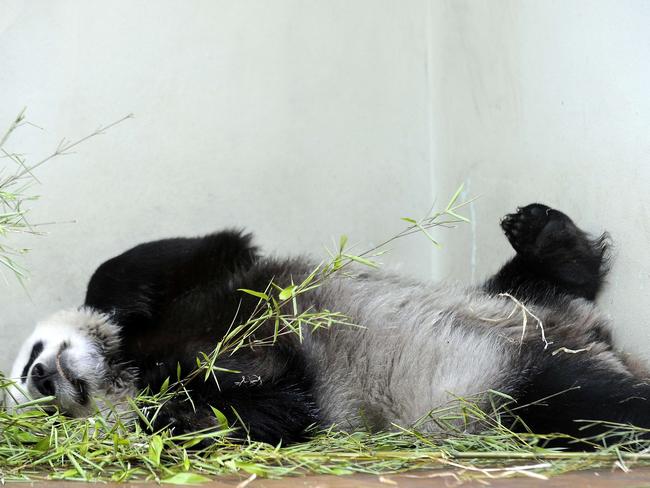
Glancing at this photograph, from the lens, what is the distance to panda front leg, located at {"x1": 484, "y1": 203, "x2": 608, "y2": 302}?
3.23 meters

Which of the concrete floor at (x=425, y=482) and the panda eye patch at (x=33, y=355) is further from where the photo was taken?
the panda eye patch at (x=33, y=355)

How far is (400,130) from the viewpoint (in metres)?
4.11

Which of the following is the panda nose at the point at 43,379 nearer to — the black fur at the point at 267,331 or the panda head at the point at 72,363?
the panda head at the point at 72,363

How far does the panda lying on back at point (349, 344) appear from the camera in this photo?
262cm

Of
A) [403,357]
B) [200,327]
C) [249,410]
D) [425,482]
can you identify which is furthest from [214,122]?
[425,482]

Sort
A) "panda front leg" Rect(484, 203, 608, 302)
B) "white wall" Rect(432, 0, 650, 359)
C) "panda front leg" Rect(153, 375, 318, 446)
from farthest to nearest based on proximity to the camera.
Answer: "panda front leg" Rect(484, 203, 608, 302) < "white wall" Rect(432, 0, 650, 359) < "panda front leg" Rect(153, 375, 318, 446)

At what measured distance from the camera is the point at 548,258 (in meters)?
3.39

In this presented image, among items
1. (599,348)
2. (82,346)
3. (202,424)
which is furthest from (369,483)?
(82,346)

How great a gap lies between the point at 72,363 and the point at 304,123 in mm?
1619

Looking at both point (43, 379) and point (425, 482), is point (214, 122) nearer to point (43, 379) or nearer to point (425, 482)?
point (43, 379)

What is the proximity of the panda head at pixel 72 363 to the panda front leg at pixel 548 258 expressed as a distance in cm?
164

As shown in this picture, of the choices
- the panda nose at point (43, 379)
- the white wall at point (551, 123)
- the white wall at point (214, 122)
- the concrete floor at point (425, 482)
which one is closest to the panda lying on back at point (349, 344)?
the panda nose at point (43, 379)

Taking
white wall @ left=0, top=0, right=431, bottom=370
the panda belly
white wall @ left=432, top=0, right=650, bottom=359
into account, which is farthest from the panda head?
white wall @ left=432, top=0, right=650, bottom=359

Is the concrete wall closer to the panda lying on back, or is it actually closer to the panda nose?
the panda lying on back
